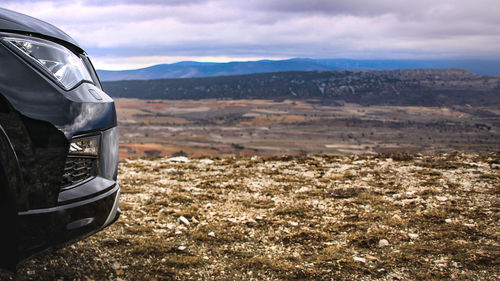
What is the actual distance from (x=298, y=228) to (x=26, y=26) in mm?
3822

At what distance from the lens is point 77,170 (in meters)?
2.48

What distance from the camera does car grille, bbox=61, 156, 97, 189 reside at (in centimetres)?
239

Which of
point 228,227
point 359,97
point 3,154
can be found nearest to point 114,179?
point 3,154

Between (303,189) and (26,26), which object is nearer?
(26,26)

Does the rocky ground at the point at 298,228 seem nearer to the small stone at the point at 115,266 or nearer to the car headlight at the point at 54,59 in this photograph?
the small stone at the point at 115,266

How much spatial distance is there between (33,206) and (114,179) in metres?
0.70

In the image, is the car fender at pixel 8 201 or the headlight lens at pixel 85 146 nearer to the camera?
the car fender at pixel 8 201

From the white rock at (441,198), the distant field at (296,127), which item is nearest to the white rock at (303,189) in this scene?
the white rock at (441,198)

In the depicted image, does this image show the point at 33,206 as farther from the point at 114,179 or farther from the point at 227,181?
the point at 227,181

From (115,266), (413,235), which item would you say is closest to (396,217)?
(413,235)

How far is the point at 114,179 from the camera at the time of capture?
2.88m

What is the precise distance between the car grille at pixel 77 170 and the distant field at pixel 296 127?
64194 millimetres

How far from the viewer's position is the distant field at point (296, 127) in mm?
78062

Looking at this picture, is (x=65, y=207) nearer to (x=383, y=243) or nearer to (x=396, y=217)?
(x=383, y=243)
